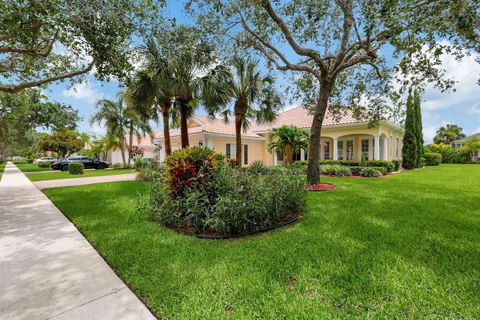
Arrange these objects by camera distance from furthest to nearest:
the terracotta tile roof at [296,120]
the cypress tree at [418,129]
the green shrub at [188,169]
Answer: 1. the cypress tree at [418,129]
2. the terracotta tile roof at [296,120]
3. the green shrub at [188,169]

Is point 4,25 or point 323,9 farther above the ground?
point 323,9

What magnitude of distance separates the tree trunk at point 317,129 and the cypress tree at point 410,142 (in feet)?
54.4

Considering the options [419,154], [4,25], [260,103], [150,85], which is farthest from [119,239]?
[419,154]

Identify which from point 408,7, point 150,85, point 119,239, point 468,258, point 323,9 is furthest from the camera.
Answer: point 150,85

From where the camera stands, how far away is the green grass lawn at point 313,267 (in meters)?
2.41

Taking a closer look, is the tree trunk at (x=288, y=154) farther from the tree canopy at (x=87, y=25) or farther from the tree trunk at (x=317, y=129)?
the tree canopy at (x=87, y=25)

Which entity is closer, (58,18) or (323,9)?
(58,18)

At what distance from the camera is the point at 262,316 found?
→ 2303 millimetres

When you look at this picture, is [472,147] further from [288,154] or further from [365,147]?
[288,154]

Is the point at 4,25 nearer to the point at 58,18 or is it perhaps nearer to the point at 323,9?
the point at 58,18

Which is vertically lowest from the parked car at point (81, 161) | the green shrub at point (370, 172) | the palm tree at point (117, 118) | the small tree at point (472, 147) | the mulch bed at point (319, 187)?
the mulch bed at point (319, 187)

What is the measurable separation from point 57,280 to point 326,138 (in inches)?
840

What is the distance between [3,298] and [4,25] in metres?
5.69

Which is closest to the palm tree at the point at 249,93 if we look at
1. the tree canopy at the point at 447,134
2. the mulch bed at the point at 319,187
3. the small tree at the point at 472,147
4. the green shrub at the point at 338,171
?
the mulch bed at the point at 319,187
